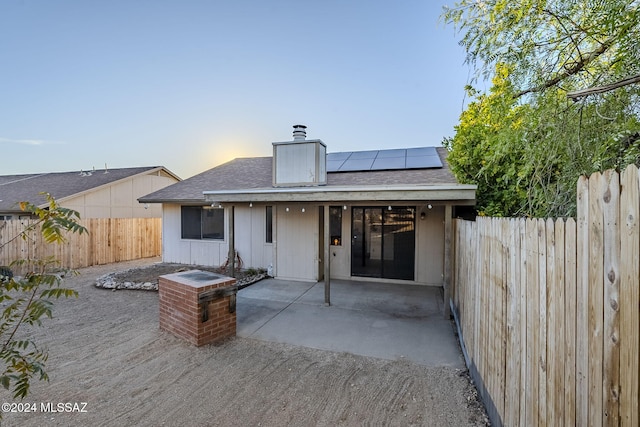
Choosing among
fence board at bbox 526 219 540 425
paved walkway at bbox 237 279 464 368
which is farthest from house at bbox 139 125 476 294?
fence board at bbox 526 219 540 425

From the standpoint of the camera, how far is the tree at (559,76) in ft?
10.4

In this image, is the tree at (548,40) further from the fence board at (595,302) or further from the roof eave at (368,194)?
the fence board at (595,302)

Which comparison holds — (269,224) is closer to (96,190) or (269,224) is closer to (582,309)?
(582,309)

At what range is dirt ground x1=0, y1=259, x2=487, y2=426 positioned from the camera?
301cm

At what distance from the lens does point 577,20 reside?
3.53 meters

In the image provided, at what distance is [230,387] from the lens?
3.53 meters

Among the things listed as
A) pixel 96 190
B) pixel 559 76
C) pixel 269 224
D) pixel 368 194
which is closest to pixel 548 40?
pixel 559 76

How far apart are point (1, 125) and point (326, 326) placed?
14.3 meters

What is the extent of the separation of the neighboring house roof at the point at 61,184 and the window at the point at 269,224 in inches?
415

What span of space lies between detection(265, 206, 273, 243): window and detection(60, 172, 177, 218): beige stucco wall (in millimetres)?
8800

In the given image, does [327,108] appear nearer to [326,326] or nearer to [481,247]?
[326,326]

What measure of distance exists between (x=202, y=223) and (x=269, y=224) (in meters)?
2.94

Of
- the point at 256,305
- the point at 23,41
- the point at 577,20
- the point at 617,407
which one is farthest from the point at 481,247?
the point at 23,41

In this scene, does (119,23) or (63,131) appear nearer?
(119,23)
